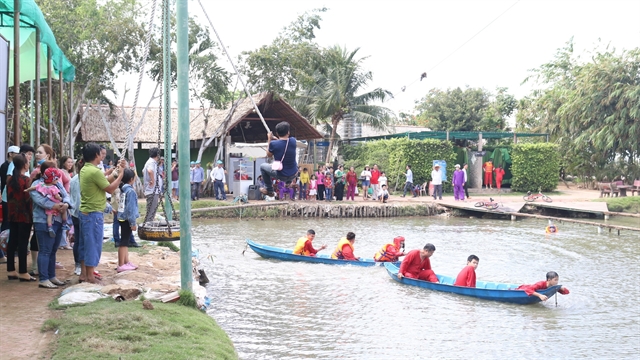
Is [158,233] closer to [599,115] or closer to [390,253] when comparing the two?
[390,253]

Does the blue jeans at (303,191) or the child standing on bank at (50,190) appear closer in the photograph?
the child standing on bank at (50,190)

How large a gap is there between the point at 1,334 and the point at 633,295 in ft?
39.7

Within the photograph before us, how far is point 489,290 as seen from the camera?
1284cm

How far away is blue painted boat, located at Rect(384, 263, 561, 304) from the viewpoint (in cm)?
1264

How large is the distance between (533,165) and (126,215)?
27.4 metres

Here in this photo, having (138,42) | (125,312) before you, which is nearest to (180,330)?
(125,312)

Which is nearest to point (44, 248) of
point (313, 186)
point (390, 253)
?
point (390, 253)

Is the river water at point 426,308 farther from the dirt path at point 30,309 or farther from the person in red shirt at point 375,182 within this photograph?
the person in red shirt at point 375,182

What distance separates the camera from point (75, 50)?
2691cm

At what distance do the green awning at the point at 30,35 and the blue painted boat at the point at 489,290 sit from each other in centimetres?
876

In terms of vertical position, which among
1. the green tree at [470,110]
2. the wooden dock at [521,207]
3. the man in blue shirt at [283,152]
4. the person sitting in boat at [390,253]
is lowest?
the person sitting in boat at [390,253]

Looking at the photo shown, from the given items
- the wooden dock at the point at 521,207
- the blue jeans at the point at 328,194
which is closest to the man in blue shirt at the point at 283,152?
the wooden dock at the point at 521,207

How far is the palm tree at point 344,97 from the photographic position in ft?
122

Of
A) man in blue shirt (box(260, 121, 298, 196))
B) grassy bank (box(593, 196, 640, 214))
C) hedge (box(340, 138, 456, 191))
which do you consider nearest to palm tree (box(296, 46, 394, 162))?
hedge (box(340, 138, 456, 191))
